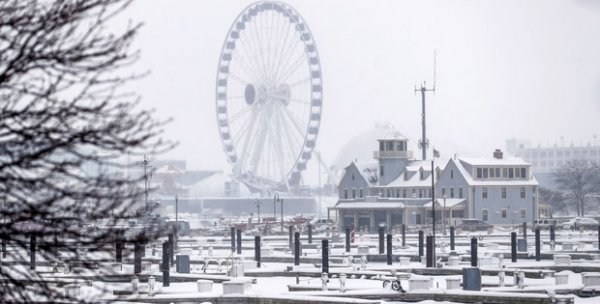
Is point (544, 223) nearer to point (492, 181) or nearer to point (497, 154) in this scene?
point (492, 181)

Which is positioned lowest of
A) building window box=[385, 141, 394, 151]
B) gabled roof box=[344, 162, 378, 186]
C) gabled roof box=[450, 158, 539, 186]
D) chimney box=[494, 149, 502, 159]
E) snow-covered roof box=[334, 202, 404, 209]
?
snow-covered roof box=[334, 202, 404, 209]

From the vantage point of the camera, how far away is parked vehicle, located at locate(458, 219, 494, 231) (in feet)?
397

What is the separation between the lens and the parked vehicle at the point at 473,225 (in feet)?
397

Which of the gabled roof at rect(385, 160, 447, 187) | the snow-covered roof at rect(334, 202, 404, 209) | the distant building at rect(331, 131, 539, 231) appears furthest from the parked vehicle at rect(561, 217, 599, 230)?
the snow-covered roof at rect(334, 202, 404, 209)

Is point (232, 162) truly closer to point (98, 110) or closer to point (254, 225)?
point (254, 225)

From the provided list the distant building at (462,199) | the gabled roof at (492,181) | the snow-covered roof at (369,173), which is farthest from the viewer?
the snow-covered roof at (369,173)

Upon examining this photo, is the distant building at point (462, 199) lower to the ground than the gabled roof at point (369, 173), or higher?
lower

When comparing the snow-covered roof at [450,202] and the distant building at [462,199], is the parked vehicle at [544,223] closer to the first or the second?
the distant building at [462,199]

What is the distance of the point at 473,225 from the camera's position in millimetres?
121250

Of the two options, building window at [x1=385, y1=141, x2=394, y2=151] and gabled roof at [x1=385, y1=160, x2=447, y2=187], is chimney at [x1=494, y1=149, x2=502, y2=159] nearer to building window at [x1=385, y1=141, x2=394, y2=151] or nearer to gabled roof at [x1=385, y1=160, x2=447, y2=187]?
gabled roof at [x1=385, y1=160, x2=447, y2=187]

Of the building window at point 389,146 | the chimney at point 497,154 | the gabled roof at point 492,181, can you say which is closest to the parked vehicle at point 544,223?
the gabled roof at point 492,181

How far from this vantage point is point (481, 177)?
130 m

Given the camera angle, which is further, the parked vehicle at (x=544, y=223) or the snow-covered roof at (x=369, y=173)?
the snow-covered roof at (x=369, y=173)

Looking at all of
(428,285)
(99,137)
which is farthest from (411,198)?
(99,137)
